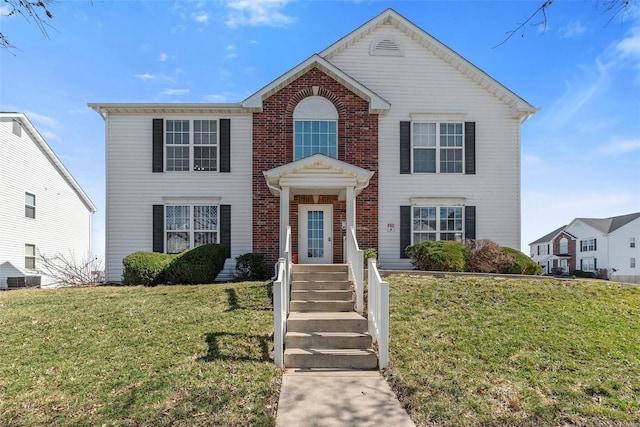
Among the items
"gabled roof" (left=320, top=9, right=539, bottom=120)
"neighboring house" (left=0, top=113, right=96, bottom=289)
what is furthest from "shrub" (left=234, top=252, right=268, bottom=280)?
"neighboring house" (left=0, top=113, right=96, bottom=289)

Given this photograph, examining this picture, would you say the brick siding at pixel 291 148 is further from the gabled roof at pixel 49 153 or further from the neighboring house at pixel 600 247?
the neighboring house at pixel 600 247

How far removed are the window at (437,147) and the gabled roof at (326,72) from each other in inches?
64.1

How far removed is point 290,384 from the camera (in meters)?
5.97

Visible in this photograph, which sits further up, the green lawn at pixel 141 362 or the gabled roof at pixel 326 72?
the gabled roof at pixel 326 72

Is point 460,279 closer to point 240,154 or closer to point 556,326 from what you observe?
point 556,326

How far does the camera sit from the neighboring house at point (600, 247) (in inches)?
1485

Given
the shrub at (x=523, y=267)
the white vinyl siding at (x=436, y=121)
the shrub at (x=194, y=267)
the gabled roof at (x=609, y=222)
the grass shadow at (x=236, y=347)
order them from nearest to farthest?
the grass shadow at (x=236, y=347), the shrub at (x=194, y=267), the shrub at (x=523, y=267), the white vinyl siding at (x=436, y=121), the gabled roof at (x=609, y=222)

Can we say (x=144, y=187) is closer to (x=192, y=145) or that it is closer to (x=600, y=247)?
(x=192, y=145)

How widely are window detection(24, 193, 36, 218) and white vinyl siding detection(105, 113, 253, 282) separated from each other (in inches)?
300

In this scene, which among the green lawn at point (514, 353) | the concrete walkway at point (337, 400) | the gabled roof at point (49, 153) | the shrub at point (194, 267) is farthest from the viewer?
the gabled roof at point (49, 153)

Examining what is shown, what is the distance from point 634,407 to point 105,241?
46.6 feet

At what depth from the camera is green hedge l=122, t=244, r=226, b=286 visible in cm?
1245

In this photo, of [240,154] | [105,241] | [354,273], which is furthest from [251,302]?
[105,241]

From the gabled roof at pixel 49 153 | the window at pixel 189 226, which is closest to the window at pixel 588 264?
the window at pixel 189 226
